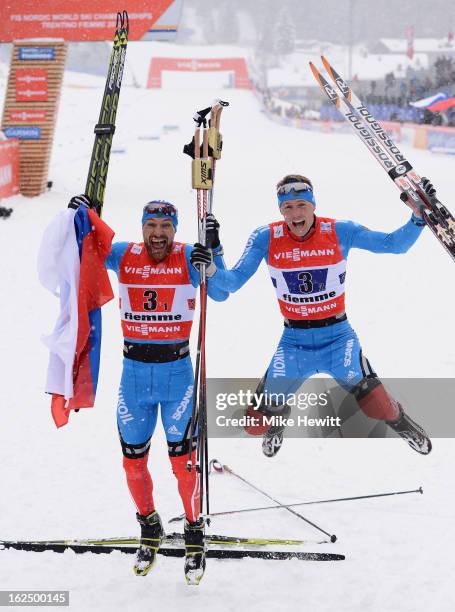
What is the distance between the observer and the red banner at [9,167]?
1832cm

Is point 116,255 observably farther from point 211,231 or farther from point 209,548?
point 209,548

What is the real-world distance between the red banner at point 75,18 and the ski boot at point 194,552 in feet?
55.2

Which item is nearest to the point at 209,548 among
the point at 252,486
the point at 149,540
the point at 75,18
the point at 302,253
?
the point at 149,540

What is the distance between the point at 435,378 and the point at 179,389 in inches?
166

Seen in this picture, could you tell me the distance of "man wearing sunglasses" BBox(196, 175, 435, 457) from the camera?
17.0 ft

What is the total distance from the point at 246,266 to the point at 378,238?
99 cm

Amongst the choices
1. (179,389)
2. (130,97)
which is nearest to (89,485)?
(179,389)

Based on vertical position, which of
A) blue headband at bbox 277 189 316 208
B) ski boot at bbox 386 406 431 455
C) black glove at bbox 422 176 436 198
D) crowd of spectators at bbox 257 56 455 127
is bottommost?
crowd of spectators at bbox 257 56 455 127

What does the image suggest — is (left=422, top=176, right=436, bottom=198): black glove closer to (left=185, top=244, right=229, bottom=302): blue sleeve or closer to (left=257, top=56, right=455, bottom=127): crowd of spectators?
(left=185, top=244, right=229, bottom=302): blue sleeve

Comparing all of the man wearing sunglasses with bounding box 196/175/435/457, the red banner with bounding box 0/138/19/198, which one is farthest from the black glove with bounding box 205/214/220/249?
the red banner with bounding box 0/138/19/198

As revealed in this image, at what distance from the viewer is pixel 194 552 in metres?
4.49

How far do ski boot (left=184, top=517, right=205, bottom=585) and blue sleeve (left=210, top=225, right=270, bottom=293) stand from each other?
5.12 feet

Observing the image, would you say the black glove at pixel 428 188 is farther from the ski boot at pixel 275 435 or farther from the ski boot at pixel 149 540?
the ski boot at pixel 149 540

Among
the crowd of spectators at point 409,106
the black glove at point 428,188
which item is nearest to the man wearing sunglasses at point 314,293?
the black glove at point 428,188
